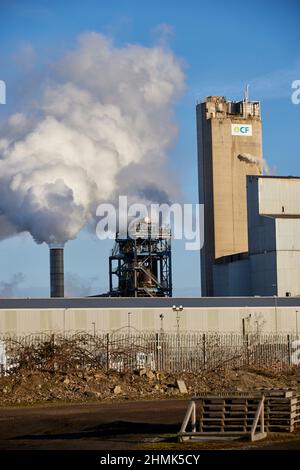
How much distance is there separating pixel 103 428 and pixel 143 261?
177 ft

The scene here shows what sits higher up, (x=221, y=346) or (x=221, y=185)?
(x=221, y=185)

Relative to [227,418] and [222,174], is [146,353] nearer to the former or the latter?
[227,418]

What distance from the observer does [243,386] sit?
38281 mm

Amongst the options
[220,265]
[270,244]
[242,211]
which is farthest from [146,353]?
[242,211]

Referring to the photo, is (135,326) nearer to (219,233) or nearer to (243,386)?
(243,386)

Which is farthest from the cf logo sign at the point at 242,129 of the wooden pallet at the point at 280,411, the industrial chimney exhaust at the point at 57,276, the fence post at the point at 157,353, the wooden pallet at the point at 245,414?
the wooden pallet at the point at 280,411

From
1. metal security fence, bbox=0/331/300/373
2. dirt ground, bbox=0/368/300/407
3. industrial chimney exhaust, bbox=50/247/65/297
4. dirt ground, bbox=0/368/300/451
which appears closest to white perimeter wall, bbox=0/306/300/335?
metal security fence, bbox=0/331/300/373

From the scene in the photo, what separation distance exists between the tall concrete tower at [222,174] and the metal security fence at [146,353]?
39.5 meters

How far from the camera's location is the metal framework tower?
261 feet

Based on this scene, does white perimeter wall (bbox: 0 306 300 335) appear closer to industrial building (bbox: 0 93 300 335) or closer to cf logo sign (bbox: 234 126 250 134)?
industrial building (bbox: 0 93 300 335)

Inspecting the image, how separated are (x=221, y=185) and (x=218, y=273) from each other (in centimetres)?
962

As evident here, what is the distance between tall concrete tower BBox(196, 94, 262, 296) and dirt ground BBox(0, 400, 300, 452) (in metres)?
52.6

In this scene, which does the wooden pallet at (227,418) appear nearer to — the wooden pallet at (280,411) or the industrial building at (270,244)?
the wooden pallet at (280,411)
